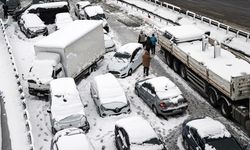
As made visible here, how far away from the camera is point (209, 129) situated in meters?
17.0

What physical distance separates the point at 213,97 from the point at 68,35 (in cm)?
974

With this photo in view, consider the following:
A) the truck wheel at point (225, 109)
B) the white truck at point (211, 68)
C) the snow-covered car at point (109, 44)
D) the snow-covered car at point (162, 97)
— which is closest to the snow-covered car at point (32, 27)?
the snow-covered car at point (109, 44)

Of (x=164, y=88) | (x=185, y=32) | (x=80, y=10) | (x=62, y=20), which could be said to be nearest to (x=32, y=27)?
(x=62, y=20)

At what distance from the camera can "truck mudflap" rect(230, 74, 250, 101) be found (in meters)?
19.0

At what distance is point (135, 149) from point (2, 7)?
3066 cm

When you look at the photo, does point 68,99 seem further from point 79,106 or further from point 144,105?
point 144,105

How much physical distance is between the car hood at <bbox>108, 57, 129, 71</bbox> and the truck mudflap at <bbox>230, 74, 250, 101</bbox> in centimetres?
843

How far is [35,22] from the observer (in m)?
35.9

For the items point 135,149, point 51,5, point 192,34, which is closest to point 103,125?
point 135,149

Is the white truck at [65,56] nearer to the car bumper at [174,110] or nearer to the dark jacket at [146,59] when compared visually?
the dark jacket at [146,59]

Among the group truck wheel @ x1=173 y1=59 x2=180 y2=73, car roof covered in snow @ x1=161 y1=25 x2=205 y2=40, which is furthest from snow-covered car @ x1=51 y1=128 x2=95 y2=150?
car roof covered in snow @ x1=161 y1=25 x2=205 y2=40

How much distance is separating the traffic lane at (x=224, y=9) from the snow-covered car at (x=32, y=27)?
49.9ft

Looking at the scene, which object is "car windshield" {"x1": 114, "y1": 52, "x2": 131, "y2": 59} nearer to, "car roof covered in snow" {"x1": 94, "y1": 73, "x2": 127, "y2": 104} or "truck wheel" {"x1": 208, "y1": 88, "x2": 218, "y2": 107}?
"car roof covered in snow" {"x1": 94, "y1": 73, "x2": 127, "y2": 104}

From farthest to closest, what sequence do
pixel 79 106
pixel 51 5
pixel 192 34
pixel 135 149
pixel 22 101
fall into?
1. pixel 51 5
2. pixel 192 34
3. pixel 22 101
4. pixel 79 106
5. pixel 135 149
